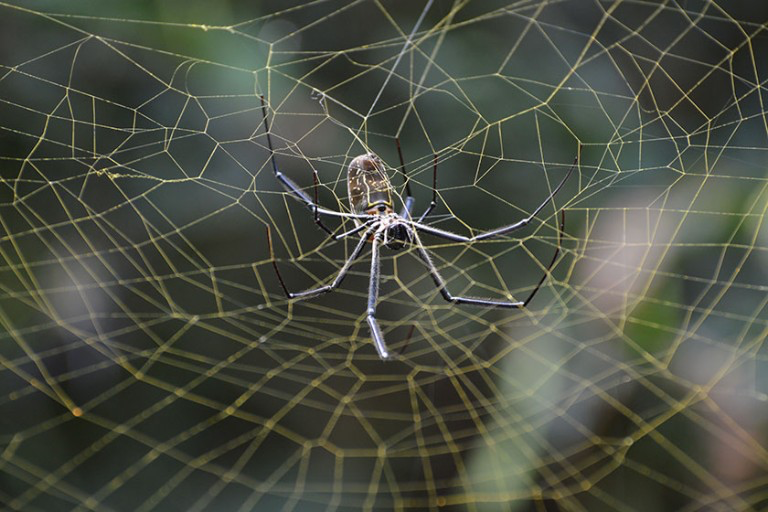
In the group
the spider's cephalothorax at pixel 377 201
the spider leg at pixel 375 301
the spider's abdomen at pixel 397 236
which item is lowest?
the spider leg at pixel 375 301

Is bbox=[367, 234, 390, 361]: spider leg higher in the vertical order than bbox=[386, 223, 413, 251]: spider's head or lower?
lower

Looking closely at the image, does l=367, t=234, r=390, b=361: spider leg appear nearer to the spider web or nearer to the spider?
the spider

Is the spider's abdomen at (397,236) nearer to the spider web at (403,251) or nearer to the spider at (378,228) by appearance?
the spider at (378,228)

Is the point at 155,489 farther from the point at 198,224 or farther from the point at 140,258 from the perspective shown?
the point at 198,224

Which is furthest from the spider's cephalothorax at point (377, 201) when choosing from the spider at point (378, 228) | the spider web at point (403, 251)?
the spider web at point (403, 251)

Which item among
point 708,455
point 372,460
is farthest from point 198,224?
point 708,455

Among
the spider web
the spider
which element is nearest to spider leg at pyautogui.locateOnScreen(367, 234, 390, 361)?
the spider

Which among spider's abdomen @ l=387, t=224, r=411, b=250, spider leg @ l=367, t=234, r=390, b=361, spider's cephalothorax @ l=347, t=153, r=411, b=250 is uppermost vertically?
spider's cephalothorax @ l=347, t=153, r=411, b=250
